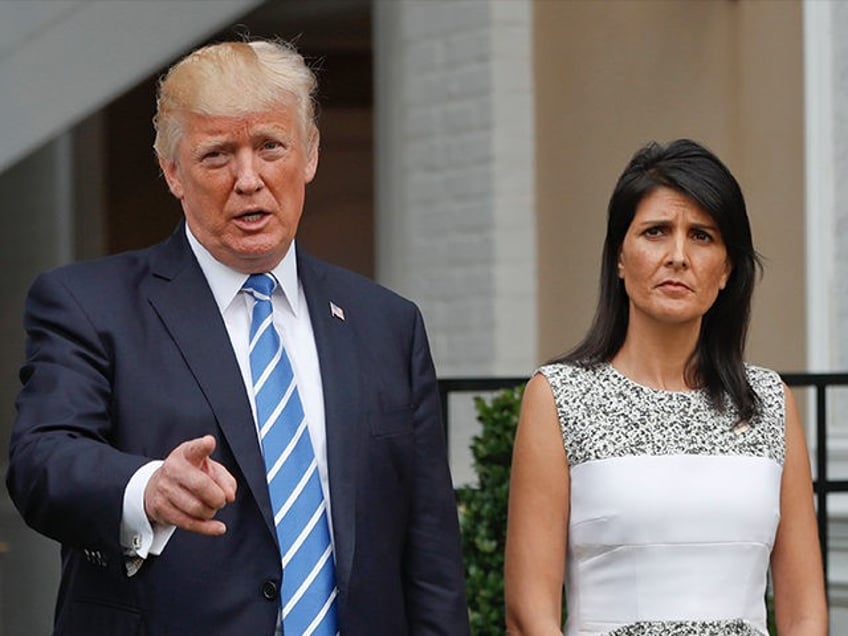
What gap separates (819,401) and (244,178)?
2.93 meters

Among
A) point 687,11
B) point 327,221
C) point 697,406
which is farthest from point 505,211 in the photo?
point 697,406

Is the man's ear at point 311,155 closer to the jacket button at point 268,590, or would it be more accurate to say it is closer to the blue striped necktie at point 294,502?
the blue striped necktie at point 294,502

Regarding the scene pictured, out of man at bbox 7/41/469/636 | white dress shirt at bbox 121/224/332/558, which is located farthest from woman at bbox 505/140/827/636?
white dress shirt at bbox 121/224/332/558

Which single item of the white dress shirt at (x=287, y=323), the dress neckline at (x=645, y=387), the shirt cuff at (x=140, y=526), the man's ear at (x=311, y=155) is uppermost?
the man's ear at (x=311, y=155)

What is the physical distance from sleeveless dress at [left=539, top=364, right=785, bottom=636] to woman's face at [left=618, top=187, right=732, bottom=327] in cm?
17

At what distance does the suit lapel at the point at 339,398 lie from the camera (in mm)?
2824

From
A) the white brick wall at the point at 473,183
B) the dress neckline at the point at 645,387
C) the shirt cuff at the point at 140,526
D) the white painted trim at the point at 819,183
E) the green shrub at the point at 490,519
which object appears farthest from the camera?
the white brick wall at the point at 473,183

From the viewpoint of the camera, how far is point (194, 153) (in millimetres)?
2811

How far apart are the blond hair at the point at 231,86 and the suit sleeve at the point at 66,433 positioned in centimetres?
28

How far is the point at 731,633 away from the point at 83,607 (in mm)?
1028

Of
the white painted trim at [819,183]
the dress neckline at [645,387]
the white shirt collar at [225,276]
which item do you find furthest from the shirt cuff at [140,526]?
the white painted trim at [819,183]

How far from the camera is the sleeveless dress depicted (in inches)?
125

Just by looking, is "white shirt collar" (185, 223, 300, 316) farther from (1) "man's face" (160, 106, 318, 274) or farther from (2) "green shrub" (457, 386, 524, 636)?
(2) "green shrub" (457, 386, 524, 636)

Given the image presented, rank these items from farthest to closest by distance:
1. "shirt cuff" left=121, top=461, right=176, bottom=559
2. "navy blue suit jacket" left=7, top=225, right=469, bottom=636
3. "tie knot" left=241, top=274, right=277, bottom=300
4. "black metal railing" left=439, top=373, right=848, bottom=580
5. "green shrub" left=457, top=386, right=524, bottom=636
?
1. "black metal railing" left=439, top=373, right=848, bottom=580
2. "green shrub" left=457, top=386, right=524, bottom=636
3. "tie knot" left=241, top=274, right=277, bottom=300
4. "navy blue suit jacket" left=7, top=225, right=469, bottom=636
5. "shirt cuff" left=121, top=461, right=176, bottom=559
